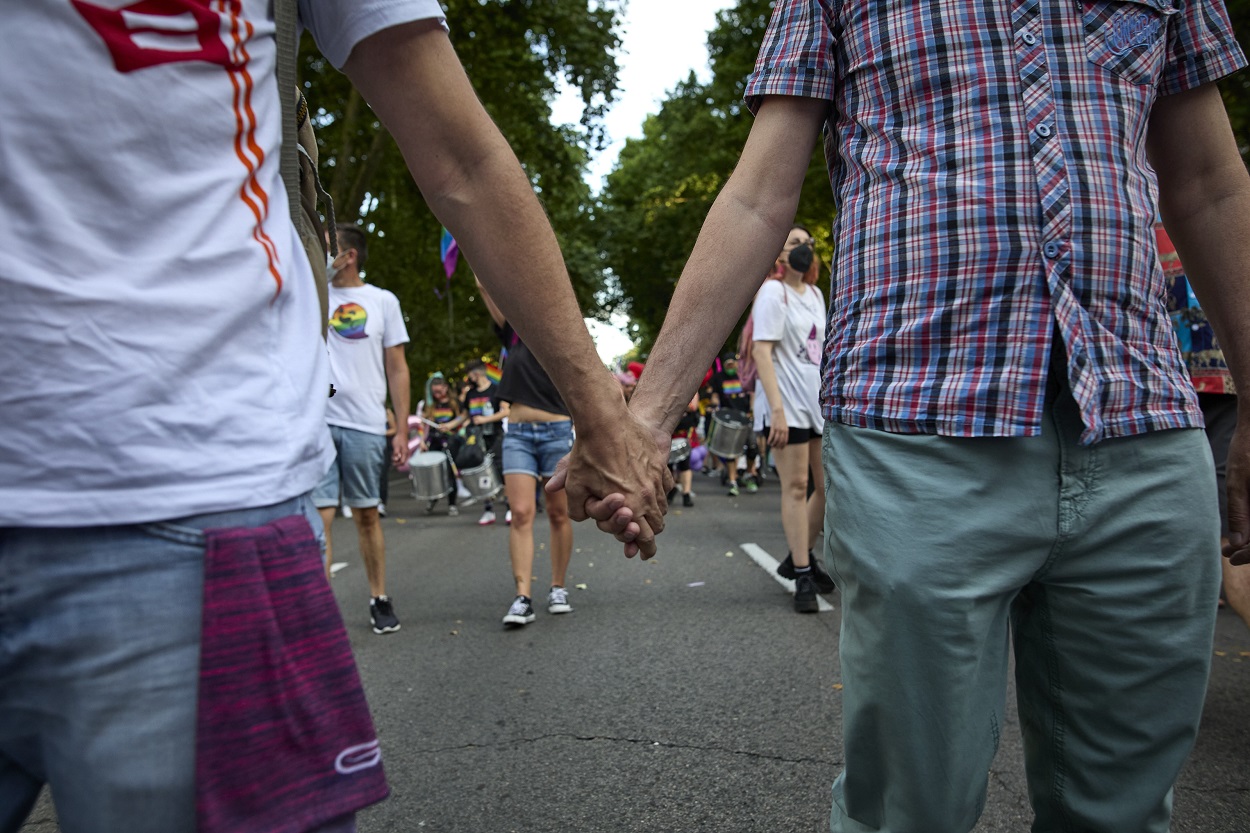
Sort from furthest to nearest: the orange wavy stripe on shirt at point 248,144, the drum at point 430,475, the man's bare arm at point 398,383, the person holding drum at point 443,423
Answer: the person holding drum at point 443,423 < the drum at point 430,475 < the man's bare arm at point 398,383 < the orange wavy stripe on shirt at point 248,144

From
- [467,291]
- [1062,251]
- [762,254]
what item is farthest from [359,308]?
[467,291]

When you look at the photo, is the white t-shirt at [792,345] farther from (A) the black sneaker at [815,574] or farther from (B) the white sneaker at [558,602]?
(B) the white sneaker at [558,602]

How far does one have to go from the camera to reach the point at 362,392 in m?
5.43

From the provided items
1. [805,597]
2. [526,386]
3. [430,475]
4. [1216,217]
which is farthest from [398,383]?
[430,475]

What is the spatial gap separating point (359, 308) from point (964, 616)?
4612 mm

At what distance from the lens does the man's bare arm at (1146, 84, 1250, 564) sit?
66.0 inches

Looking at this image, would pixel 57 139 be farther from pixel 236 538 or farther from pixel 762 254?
pixel 762 254

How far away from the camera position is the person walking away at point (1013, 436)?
1403 mm

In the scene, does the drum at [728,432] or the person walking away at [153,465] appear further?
the drum at [728,432]

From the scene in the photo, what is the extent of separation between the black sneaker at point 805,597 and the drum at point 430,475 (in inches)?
255

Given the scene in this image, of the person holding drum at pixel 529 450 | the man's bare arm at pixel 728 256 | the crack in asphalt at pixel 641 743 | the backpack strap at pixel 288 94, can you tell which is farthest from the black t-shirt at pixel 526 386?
the backpack strap at pixel 288 94

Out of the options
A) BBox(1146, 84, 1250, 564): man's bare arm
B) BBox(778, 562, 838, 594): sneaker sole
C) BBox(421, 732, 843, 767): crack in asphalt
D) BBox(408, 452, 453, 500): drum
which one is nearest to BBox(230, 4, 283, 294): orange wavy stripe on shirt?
BBox(1146, 84, 1250, 564): man's bare arm

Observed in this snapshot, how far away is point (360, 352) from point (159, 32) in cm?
461

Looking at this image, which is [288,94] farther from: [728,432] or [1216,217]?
[728,432]
